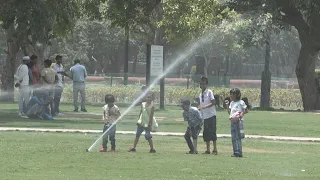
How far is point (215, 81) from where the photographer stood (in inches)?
1718

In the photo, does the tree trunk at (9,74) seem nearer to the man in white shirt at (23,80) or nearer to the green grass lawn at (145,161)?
the man in white shirt at (23,80)

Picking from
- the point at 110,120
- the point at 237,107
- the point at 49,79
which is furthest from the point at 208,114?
the point at 49,79

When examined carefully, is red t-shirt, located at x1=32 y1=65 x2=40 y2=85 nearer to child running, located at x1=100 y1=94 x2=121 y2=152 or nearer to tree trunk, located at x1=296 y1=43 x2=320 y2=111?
Answer: child running, located at x1=100 y1=94 x2=121 y2=152

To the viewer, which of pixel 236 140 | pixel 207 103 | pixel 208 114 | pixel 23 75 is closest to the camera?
pixel 236 140

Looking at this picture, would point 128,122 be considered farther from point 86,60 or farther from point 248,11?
point 86,60

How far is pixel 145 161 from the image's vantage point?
43.2ft

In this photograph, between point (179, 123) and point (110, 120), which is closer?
point (110, 120)

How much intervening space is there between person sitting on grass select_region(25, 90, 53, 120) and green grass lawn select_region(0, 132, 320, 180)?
15.3 ft

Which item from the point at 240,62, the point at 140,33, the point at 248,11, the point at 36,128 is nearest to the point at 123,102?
the point at 140,33

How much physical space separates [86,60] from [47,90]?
44897 mm

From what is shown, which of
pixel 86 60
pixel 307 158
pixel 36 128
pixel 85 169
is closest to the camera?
pixel 85 169

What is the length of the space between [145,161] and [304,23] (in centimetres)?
2074

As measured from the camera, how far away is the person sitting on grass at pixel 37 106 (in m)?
22.4

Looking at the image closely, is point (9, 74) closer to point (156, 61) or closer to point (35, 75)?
point (156, 61)
